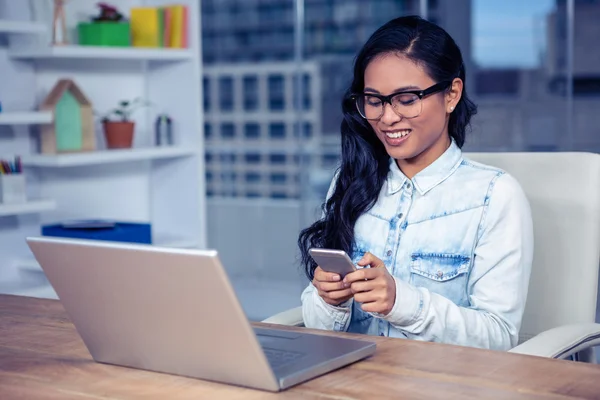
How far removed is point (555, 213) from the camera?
1.74m

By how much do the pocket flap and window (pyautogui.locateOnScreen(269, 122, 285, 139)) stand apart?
4.53 metres

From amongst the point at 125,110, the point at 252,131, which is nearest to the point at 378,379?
the point at 125,110

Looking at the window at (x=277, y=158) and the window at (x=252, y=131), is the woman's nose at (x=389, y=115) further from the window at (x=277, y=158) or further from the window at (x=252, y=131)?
the window at (x=277, y=158)

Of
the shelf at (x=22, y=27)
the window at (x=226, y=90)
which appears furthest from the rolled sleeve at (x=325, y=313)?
the window at (x=226, y=90)

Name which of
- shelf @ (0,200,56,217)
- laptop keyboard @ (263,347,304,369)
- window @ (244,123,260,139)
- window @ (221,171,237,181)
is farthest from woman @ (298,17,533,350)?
window @ (221,171,237,181)

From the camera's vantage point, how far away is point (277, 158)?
6484mm

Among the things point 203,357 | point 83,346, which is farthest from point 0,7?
point 203,357

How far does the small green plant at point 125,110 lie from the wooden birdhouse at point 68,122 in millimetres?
132

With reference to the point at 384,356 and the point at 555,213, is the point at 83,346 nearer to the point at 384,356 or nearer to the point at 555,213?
the point at 384,356

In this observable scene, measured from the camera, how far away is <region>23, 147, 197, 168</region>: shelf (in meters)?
2.93

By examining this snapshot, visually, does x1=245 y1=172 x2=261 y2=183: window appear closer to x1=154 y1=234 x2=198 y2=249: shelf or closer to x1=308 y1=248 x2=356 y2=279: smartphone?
x1=154 y1=234 x2=198 y2=249: shelf

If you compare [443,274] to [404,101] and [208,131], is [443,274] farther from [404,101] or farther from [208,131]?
[208,131]

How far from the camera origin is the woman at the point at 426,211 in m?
1.54

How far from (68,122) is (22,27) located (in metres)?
0.38
